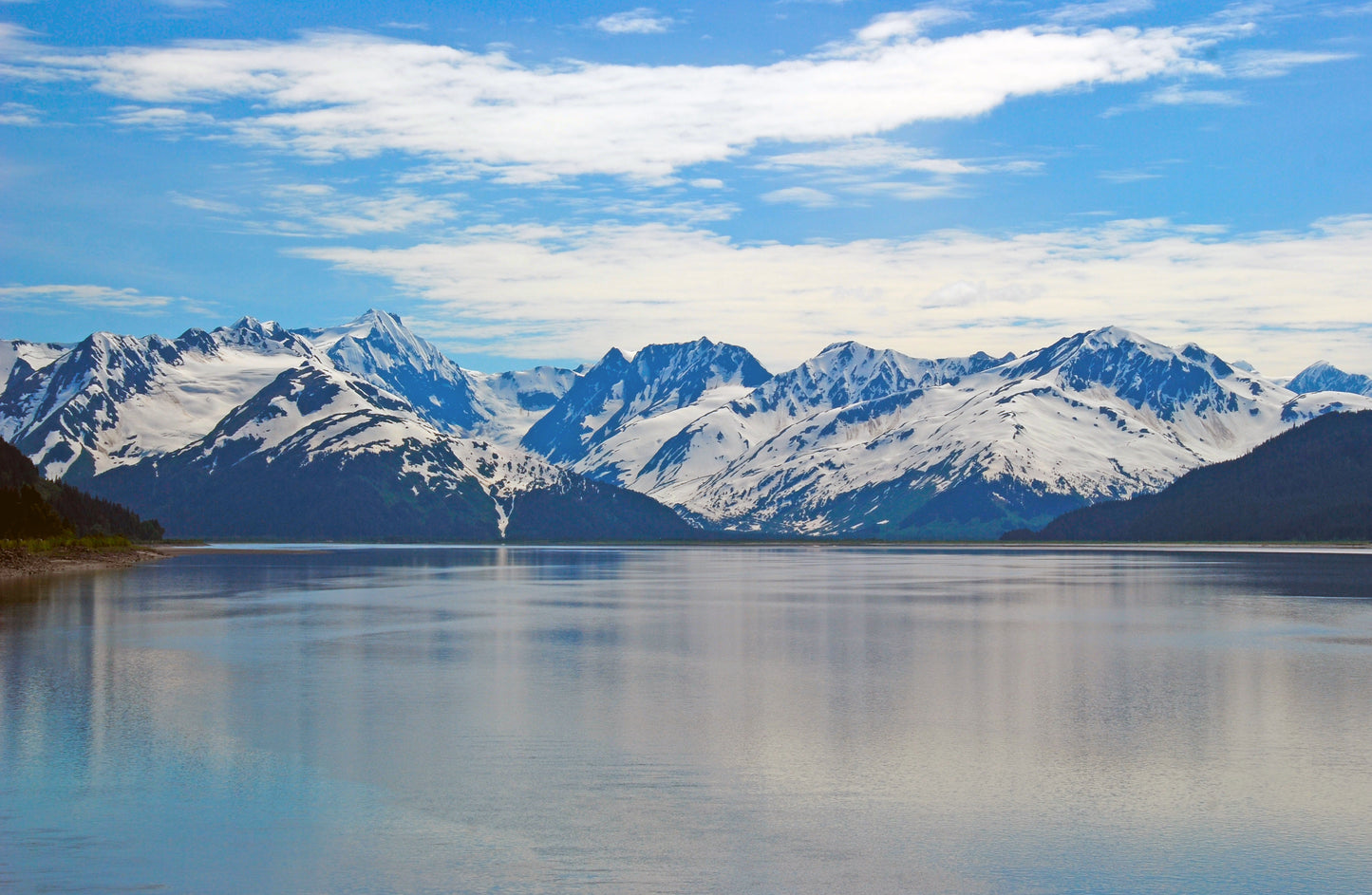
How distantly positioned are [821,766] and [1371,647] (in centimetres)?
4999

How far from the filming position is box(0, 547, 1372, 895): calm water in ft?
95.2

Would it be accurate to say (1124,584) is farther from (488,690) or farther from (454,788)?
(454,788)

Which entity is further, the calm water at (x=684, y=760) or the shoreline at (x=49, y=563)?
the shoreline at (x=49, y=563)

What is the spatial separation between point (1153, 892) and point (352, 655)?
171 ft

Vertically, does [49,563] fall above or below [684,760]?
above

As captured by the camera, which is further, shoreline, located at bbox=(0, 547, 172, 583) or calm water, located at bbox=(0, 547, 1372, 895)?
shoreline, located at bbox=(0, 547, 172, 583)

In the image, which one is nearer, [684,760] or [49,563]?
[684,760]

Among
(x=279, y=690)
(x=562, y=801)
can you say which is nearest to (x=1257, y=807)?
(x=562, y=801)

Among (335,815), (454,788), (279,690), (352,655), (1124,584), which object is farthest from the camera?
(1124,584)

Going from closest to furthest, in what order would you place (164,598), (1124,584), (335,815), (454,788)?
(335,815) < (454,788) < (164,598) < (1124,584)

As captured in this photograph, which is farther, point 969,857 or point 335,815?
point 335,815

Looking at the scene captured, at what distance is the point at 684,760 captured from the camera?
40625 millimetres

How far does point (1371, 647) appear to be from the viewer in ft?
243

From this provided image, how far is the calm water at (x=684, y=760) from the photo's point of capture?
29031 millimetres
